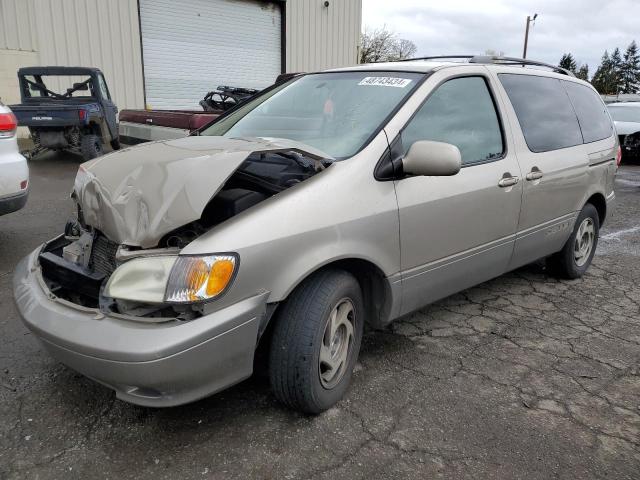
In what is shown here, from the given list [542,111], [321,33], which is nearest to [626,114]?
[321,33]

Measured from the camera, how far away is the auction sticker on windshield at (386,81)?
3.14 meters

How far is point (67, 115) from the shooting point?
916 cm

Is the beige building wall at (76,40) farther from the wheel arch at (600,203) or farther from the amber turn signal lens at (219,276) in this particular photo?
the amber turn signal lens at (219,276)

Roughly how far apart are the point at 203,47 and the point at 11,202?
10599mm

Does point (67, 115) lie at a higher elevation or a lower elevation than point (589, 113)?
lower

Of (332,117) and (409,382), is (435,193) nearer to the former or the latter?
(332,117)

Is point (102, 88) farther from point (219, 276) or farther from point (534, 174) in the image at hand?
point (219, 276)

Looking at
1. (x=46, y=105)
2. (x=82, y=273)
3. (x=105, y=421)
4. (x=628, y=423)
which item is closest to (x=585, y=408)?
(x=628, y=423)

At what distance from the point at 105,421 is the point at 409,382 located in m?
1.54

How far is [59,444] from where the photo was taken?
7.82ft

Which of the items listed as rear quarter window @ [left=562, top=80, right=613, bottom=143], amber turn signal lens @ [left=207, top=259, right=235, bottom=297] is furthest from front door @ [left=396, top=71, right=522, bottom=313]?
rear quarter window @ [left=562, top=80, right=613, bottom=143]

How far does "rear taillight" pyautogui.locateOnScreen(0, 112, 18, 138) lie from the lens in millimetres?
4434

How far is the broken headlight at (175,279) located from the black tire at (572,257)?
3347 mm

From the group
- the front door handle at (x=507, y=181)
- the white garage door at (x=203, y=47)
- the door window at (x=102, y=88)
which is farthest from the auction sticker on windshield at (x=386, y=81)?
the white garage door at (x=203, y=47)
